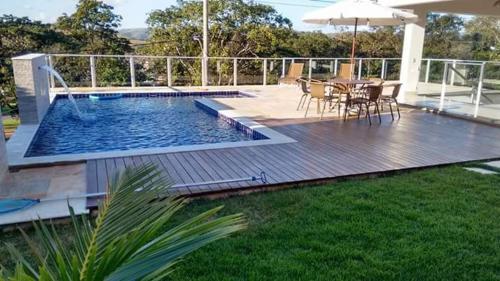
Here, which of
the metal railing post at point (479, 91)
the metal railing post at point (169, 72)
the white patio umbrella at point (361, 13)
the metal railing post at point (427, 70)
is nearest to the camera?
the white patio umbrella at point (361, 13)

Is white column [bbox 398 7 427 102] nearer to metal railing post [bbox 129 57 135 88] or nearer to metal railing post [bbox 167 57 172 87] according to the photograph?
metal railing post [bbox 167 57 172 87]

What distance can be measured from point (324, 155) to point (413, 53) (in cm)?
708

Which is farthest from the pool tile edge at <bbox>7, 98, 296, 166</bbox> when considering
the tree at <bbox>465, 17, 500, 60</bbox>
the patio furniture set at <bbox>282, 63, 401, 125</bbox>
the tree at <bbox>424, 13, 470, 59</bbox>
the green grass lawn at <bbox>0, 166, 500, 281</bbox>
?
the tree at <bbox>465, 17, 500, 60</bbox>

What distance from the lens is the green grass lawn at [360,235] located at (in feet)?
8.60

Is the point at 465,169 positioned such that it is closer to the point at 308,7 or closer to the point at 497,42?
the point at 497,42

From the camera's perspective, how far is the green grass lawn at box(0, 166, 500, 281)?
262 centimetres

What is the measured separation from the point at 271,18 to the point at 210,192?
17140 millimetres

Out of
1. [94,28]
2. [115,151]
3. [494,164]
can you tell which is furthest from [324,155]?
[94,28]

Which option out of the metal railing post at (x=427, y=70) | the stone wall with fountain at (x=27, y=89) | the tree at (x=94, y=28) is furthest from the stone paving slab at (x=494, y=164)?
the tree at (x=94, y=28)

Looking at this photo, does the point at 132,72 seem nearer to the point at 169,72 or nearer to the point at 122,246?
the point at 169,72

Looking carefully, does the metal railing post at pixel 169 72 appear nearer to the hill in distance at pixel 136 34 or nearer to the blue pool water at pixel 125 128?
the blue pool water at pixel 125 128

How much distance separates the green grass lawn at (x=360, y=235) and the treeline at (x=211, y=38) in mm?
10623

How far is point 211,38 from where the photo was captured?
719 inches

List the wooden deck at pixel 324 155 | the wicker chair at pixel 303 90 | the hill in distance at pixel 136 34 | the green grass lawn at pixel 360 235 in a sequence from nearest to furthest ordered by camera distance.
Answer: the green grass lawn at pixel 360 235 < the wooden deck at pixel 324 155 < the wicker chair at pixel 303 90 < the hill in distance at pixel 136 34
